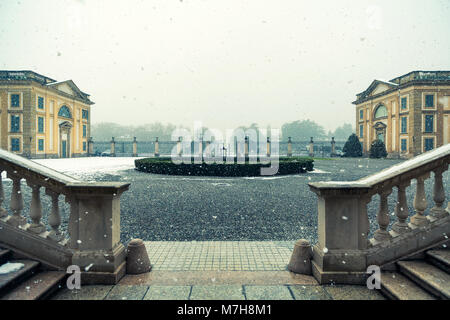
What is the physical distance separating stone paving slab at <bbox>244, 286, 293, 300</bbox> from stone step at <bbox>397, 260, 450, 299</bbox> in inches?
54.1

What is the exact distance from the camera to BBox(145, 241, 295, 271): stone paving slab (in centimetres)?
366

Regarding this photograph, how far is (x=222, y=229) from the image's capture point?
538cm

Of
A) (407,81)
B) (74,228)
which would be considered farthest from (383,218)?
(407,81)

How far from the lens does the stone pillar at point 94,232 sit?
123 inches

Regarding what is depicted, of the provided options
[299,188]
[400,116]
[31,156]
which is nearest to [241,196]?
[299,188]

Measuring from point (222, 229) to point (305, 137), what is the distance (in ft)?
354

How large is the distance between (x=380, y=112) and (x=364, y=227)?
45.1 m

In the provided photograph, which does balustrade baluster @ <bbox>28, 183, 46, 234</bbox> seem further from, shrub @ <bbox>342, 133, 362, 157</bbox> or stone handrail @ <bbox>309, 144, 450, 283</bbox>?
shrub @ <bbox>342, 133, 362, 157</bbox>

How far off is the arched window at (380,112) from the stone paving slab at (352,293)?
1738 inches

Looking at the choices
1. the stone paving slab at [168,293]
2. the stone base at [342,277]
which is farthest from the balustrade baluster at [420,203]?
the stone paving slab at [168,293]

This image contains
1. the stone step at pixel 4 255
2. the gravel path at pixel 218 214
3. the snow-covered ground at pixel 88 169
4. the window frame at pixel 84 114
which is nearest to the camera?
the stone step at pixel 4 255

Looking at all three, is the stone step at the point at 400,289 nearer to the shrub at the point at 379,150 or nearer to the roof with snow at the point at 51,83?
the shrub at the point at 379,150

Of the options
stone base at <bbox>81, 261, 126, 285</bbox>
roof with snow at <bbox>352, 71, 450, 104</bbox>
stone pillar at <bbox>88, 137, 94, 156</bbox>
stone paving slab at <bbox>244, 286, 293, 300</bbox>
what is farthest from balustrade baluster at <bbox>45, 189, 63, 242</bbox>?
stone pillar at <bbox>88, 137, 94, 156</bbox>
